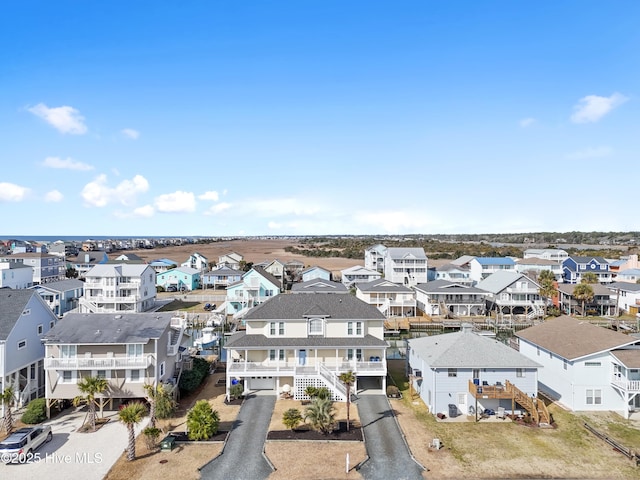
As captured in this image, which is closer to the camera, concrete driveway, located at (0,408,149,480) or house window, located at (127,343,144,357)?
concrete driveway, located at (0,408,149,480)

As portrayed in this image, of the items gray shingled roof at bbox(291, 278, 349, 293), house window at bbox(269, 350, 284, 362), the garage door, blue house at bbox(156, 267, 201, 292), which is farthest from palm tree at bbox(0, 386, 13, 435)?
blue house at bbox(156, 267, 201, 292)

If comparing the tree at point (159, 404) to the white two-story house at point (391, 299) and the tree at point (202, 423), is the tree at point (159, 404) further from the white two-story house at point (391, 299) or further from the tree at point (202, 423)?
the white two-story house at point (391, 299)

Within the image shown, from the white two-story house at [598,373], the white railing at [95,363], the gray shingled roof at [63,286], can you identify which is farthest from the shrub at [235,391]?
the gray shingled roof at [63,286]

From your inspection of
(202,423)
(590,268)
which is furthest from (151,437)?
(590,268)

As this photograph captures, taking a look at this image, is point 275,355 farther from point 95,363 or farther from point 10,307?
point 10,307

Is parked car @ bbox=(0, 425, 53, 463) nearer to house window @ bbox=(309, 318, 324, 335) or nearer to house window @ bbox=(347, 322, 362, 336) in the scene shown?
house window @ bbox=(309, 318, 324, 335)

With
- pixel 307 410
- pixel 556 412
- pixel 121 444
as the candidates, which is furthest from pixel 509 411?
pixel 121 444
